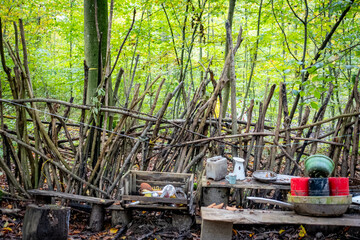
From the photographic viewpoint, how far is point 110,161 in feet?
11.4

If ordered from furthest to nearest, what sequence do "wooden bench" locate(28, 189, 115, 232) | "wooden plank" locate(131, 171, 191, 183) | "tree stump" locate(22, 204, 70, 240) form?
→ "wooden plank" locate(131, 171, 191, 183) < "wooden bench" locate(28, 189, 115, 232) < "tree stump" locate(22, 204, 70, 240)

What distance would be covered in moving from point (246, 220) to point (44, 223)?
1.70 meters

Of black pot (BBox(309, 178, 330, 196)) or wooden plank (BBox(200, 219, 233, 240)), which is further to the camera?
wooden plank (BBox(200, 219, 233, 240))

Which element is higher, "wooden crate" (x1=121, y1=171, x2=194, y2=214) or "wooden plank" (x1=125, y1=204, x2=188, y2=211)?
"wooden crate" (x1=121, y1=171, x2=194, y2=214)

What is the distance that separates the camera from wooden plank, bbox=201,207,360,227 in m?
2.29

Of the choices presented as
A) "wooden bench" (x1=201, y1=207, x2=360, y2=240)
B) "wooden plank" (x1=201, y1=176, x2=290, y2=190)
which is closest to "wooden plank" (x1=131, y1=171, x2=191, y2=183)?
"wooden plank" (x1=201, y1=176, x2=290, y2=190)

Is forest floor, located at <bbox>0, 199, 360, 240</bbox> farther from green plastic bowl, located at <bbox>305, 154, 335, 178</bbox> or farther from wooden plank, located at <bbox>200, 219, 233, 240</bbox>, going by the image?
green plastic bowl, located at <bbox>305, 154, 335, 178</bbox>

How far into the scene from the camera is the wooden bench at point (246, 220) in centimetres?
230

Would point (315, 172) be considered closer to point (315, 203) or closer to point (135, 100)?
point (315, 203)

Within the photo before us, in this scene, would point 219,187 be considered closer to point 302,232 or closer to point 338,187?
point 302,232

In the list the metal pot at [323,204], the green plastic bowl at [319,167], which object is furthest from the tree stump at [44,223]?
the green plastic bowl at [319,167]

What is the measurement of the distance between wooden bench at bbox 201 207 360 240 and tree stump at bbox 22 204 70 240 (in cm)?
122

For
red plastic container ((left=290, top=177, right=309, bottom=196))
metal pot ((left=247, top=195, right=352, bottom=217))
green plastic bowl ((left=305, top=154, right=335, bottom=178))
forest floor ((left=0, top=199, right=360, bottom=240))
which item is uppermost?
green plastic bowl ((left=305, top=154, right=335, bottom=178))

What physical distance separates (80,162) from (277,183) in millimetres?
2255
